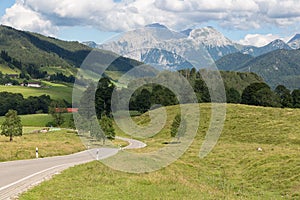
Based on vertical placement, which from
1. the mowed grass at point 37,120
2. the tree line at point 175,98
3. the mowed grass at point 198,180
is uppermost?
the tree line at point 175,98

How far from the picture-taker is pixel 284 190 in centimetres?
3356

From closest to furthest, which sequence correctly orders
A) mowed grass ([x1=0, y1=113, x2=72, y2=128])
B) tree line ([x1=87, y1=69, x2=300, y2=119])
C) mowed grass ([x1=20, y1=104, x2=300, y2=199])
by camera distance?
1. mowed grass ([x1=20, y1=104, x2=300, y2=199])
2. tree line ([x1=87, y1=69, x2=300, y2=119])
3. mowed grass ([x1=0, y1=113, x2=72, y2=128])

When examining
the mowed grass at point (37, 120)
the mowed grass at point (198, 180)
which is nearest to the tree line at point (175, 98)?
the mowed grass at point (37, 120)

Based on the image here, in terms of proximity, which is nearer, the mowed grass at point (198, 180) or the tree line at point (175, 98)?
the mowed grass at point (198, 180)

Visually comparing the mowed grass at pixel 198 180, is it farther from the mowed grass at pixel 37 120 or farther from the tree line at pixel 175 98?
the mowed grass at pixel 37 120

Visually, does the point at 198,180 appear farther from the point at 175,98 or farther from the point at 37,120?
the point at 37,120

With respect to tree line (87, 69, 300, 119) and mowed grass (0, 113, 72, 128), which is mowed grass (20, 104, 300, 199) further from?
mowed grass (0, 113, 72, 128)

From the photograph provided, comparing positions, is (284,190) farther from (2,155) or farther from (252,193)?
(2,155)

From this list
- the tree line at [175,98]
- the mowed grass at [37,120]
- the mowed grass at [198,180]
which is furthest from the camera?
the mowed grass at [37,120]

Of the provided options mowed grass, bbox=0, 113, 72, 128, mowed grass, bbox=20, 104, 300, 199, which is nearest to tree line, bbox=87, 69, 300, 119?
mowed grass, bbox=0, 113, 72, 128

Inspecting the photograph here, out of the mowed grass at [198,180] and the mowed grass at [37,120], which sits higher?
the mowed grass at [198,180]

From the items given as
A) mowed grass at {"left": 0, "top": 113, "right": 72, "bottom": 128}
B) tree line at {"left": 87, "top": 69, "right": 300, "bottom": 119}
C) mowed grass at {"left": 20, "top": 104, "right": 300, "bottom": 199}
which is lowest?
mowed grass at {"left": 0, "top": 113, "right": 72, "bottom": 128}

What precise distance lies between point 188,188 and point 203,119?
78329 millimetres

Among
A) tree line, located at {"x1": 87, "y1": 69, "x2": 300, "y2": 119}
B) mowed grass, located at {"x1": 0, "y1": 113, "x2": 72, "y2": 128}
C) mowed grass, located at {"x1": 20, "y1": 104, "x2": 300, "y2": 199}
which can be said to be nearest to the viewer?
mowed grass, located at {"x1": 20, "y1": 104, "x2": 300, "y2": 199}
